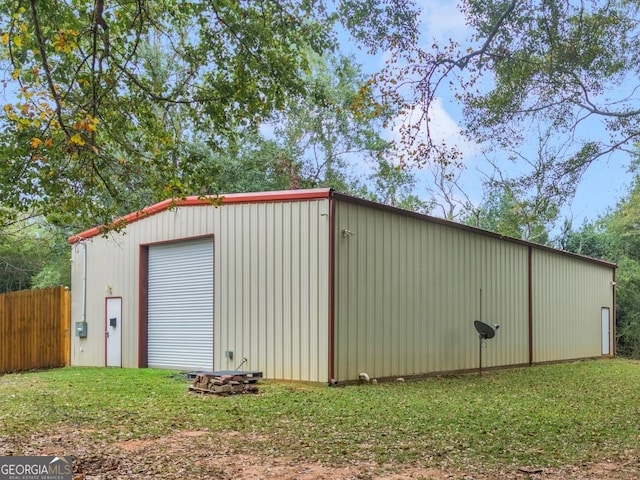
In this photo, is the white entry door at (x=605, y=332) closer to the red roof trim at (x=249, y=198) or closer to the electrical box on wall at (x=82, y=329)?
the red roof trim at (x=249, y=198)

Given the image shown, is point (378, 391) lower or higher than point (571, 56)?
lower

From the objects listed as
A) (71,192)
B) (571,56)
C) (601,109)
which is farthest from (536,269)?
(71,192)

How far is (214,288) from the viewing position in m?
11.8

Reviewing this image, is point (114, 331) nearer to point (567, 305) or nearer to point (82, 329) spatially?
point (82, 329)

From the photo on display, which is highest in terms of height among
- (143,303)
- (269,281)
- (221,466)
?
(269,281)

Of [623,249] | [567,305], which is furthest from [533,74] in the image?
[623,249]

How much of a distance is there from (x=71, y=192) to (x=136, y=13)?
2698mm

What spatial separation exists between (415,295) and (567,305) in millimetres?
7932

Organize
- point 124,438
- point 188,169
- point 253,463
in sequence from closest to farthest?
point 253,463
point 124,438
point 188,169

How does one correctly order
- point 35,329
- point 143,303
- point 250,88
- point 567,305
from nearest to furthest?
point 250,88 → point 143,303 → point 35,329 → point 567,305

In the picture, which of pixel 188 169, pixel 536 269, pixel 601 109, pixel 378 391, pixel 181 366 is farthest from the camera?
pixel 536 269

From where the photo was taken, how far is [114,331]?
46.5 feet

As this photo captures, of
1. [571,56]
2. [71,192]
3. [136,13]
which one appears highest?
[571,56]

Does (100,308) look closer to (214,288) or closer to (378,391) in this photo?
(214,288)
